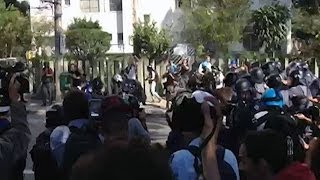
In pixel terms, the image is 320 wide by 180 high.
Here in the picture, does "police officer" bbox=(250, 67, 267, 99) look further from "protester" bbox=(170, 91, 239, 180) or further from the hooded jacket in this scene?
"protester" bbox=(170, 91, 239, 180)

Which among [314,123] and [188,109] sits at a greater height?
[188,109]

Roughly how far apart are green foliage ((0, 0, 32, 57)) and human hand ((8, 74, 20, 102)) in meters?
38.4

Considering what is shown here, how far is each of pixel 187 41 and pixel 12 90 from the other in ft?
141

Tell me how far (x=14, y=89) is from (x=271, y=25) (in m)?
41.9

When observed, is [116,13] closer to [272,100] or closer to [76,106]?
[272,100]

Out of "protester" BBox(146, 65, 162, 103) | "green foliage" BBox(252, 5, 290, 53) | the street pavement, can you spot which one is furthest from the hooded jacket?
"green foliage" BBox(252, 5, 290, 53)

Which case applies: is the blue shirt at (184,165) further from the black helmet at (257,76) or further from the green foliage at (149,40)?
the green foliage at (149,40)

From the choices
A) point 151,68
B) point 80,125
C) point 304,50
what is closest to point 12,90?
point 80,125

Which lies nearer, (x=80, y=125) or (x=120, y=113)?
(x=120, y=113)

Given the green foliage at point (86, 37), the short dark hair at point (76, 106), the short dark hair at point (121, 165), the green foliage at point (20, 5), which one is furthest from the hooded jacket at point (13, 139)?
the green foliage at point (20, 5)

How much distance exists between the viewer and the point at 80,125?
5.48 meters

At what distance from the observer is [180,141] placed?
218 inches

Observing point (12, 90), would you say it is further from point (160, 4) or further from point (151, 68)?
point (160, 4)

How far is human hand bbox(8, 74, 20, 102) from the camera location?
4918mm
